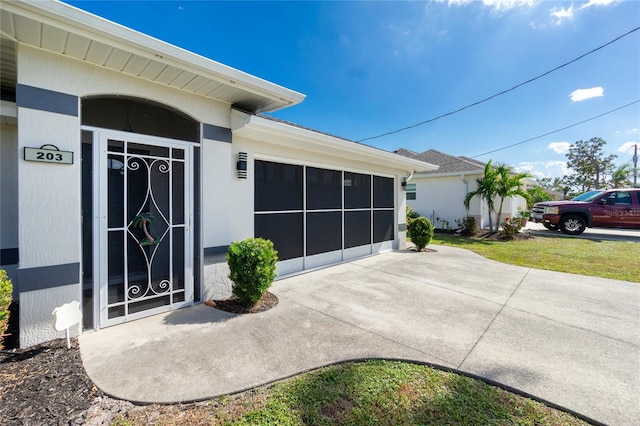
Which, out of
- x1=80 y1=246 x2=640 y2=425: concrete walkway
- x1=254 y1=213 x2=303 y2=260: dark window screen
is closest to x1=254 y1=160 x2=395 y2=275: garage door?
x1=254 y1=213 x2=303 y2=260: dark window screen

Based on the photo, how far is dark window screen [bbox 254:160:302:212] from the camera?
16.7 feet

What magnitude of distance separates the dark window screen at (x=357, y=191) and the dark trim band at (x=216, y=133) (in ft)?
11.3

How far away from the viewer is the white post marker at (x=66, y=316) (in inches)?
103

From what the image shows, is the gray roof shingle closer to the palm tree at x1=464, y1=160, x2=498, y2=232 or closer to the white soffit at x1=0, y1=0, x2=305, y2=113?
the palm tree at x1=464, y1=160, x2=498, y2=232

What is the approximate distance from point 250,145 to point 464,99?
11.0 meters

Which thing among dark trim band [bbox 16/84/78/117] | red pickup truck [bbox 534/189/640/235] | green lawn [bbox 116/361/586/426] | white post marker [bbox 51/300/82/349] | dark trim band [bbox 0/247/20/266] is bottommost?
green lawn [bbox 116/361/586/426]

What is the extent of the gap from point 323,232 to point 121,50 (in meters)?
4.77

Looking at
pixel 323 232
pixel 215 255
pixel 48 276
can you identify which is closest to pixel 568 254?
pixel 323 232

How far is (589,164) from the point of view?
1284 inches

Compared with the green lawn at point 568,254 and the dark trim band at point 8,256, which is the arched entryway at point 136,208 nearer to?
the dark trim band at point 8,256

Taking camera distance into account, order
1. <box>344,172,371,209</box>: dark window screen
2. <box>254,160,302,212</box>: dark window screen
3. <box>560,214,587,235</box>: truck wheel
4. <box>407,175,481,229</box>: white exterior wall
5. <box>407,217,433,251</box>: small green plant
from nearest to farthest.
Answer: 1. <box>254,160,302,212</box>: dark window screen
2. <box>344,172,371,209</box>: dark window screen
3. <box>407,217,433,251</box>: small green plant
4. <box>560,214,587,235</box>: truck wheel
5. <box>407,175,481,229</box>: white exterior wall

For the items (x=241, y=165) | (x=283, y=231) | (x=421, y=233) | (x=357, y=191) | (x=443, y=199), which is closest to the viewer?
(x=241, y=165)

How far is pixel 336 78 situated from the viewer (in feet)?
37.3

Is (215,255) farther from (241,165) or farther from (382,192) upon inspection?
(382,192)
